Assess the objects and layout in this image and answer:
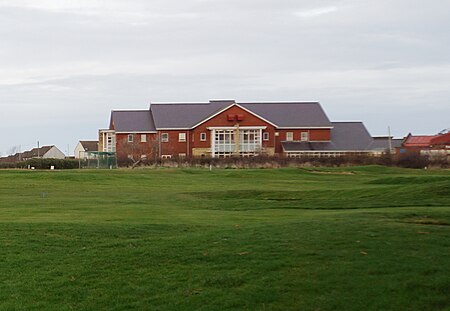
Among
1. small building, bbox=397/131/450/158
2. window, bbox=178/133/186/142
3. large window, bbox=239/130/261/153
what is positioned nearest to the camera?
small building, bbox=397/131/450/158

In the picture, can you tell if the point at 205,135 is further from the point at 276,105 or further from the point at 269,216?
the point at 269,216

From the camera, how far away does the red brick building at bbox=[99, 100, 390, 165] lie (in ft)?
301

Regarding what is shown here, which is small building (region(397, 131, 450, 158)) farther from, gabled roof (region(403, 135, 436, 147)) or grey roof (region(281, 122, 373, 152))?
grey roof (region(281, 122, 373, 152))

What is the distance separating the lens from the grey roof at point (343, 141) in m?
92.4

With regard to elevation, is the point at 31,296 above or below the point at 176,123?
below

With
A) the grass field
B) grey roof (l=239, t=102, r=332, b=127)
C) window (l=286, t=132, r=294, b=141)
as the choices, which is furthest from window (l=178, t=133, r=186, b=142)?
the grass field

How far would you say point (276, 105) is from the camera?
98.7m

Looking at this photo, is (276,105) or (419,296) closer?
(419,296)

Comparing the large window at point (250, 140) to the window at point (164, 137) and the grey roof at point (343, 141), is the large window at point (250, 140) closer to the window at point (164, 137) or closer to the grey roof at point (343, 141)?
the grey roof at point (343, 141)

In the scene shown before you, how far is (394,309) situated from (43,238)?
887 centimetres

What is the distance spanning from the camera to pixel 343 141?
94500 mm

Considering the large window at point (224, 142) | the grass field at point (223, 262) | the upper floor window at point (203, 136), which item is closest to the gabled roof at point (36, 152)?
the upper floor window at point (203, 136)

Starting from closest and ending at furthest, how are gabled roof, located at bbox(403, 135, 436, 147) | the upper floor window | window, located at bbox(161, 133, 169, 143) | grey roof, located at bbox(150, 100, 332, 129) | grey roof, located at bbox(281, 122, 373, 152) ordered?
grey roof, located at bbox(281, 122, 373, 152) < window, located at bbox(161, 133, 169, 143) < the upper floor window < grey roof, located at bbox(150, 100, 332, 129) < gabled roof, located at bbox(403, 135, 436, 147)

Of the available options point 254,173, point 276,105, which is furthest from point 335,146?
point 254,173
